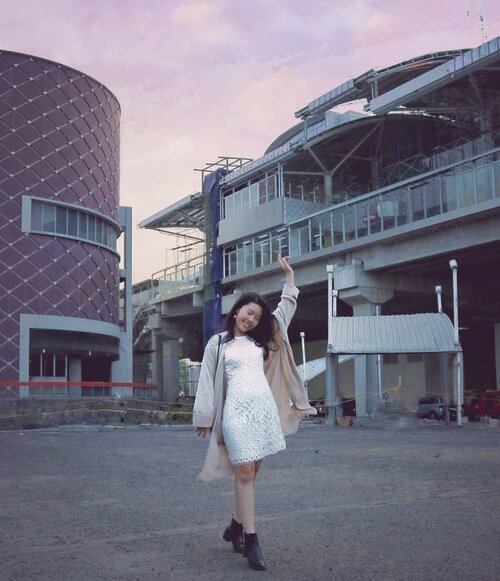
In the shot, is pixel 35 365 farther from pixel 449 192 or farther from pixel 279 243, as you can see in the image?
pixel 449 192

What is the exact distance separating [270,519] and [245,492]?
153cm

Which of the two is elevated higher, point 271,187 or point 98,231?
point 271,187

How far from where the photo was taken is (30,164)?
45.9 metres

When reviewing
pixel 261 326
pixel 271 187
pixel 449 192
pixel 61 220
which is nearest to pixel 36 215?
pixel 61 220

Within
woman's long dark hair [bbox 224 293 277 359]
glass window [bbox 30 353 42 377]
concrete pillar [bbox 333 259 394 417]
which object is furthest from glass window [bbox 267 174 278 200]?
woman's long dark hair [bbox 224 293 277 359]

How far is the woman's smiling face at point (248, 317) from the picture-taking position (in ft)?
18.0

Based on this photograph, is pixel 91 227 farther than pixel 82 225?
Yes

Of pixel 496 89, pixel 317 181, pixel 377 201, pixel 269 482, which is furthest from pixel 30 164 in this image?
pixel 269 482

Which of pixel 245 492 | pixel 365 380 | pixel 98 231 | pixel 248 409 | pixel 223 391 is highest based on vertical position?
pixel 98 231

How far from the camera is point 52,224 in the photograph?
46594mm

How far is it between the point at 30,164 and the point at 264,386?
142ft

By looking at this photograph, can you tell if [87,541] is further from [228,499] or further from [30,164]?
Result: [30,164]

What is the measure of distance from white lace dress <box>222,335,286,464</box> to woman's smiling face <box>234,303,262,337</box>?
88mm

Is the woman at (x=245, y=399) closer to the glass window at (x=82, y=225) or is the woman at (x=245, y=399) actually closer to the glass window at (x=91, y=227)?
the glass window at (x=82, y=225)
